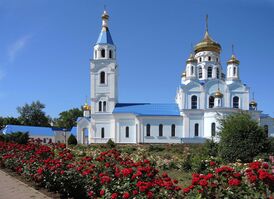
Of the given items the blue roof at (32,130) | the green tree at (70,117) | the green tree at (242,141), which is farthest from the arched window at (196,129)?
the green tree at (70,117)

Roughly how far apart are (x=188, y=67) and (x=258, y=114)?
386 inches

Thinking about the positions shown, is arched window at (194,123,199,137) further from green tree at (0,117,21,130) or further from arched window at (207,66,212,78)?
green tree at (0,117,21,130)

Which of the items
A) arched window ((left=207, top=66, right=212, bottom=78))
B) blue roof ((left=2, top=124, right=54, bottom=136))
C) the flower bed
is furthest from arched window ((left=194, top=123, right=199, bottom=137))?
blue roof ((left=2, top=124, right=54, bottom=136))

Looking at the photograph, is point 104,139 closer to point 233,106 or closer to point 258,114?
point 233,106

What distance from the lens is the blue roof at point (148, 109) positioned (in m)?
38.1

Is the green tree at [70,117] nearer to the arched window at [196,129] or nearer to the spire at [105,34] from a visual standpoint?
the spire at [105,34]

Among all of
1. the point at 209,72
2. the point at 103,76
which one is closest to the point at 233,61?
the point at 209,72

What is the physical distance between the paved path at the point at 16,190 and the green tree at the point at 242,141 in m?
9.49

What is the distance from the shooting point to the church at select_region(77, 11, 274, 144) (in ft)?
121

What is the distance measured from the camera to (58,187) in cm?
761

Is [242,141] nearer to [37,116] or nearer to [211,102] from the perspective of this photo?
[211,102]

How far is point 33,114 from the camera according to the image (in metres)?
→ 78.2

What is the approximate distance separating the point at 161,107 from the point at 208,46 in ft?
32.7

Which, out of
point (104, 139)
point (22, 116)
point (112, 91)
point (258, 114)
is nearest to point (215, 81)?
point (258, 114)
